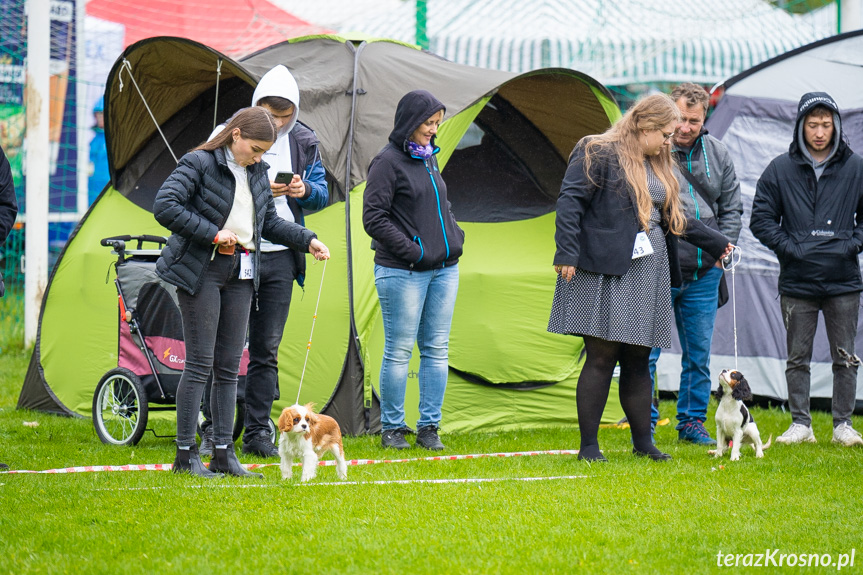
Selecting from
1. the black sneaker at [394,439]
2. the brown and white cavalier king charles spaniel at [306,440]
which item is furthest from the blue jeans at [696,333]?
the brown and white cavalier king charles spaniel at [306,440]

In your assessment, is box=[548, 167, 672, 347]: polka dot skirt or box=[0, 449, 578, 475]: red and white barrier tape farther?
box=[548, 167, 672, 347]: polka dot skirt

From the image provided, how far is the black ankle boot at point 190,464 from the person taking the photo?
4.03m

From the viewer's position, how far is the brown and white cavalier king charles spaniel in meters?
3.99

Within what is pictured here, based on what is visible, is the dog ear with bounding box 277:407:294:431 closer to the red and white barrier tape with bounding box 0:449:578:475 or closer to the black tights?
the red and white barrier tape with bounding box 0:449:578:475

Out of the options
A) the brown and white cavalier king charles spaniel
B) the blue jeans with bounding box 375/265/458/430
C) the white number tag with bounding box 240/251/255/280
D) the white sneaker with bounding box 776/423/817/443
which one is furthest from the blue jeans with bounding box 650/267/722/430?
the white number tag with bounding box 240/251/255/280

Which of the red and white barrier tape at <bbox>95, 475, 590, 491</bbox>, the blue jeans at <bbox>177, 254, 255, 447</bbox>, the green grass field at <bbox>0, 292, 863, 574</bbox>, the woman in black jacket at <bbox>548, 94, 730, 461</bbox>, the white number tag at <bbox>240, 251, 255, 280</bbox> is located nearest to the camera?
the green grass field at <bbox>0, 292, 863, 574</bbox>

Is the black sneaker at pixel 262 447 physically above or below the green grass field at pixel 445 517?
below

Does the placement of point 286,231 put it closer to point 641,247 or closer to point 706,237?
point 641,247

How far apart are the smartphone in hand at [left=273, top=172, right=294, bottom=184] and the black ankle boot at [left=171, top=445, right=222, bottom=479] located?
1261 mm

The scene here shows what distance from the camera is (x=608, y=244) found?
438 cm

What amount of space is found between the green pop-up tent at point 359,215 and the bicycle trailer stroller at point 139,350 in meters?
0.69

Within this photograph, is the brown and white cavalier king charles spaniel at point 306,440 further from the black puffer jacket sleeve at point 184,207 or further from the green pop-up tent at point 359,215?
the green pop-up tent at point 359,215

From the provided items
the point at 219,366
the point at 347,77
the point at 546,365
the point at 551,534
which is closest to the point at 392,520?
the point at 551,534

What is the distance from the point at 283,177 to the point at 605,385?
5.56ft
